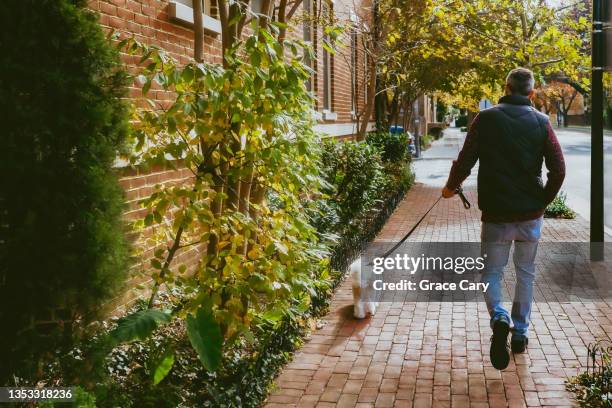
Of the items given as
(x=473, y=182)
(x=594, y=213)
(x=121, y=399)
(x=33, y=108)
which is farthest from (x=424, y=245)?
(x=473, y=182)

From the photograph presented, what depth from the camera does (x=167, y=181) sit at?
6816mm

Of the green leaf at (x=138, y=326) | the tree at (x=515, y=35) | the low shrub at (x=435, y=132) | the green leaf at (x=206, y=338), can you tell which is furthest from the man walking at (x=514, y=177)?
the low shrub at (x=435, y=132)

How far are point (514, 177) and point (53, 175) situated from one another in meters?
3.28

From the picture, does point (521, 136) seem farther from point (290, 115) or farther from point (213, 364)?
point (213, 364)

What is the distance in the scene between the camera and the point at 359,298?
21.5ft

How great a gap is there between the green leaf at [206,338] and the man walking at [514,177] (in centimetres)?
213

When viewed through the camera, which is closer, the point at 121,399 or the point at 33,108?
A: the point at 33,108

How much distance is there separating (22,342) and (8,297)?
0.68 feet

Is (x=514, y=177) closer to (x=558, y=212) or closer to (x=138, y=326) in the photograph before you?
(x=138, y=326)

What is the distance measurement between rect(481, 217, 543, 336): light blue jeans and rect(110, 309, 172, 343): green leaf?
258 centimetres

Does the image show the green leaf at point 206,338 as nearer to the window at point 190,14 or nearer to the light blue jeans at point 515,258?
the light blue jeans at point 515,258

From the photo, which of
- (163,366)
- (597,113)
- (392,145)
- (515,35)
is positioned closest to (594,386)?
(163,366)

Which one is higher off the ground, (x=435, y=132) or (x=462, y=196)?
(x=435, y=132)

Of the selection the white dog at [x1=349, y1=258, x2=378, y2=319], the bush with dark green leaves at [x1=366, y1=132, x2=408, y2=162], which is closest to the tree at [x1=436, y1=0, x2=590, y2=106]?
the bush with dark green leaves at [x1=366, y1=132, x2=408, y2=162]
